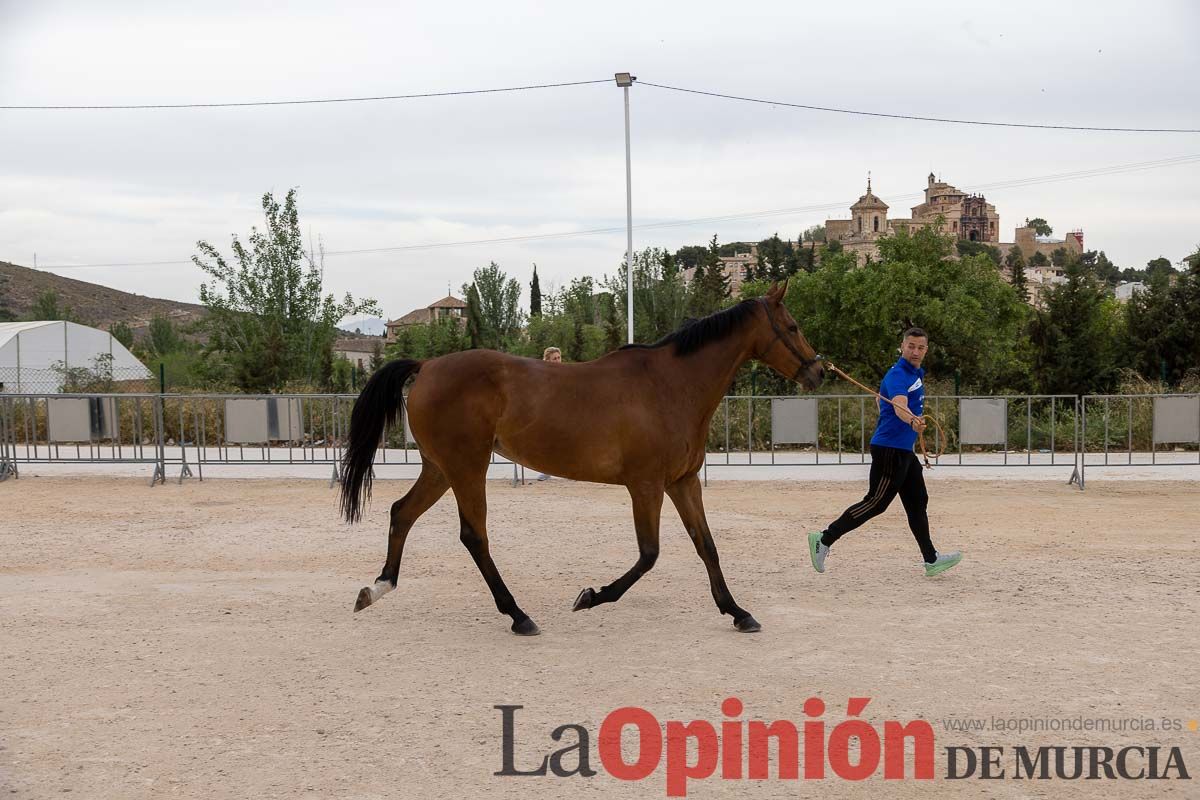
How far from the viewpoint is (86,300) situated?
296ft

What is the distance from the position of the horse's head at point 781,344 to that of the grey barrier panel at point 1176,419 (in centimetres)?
917

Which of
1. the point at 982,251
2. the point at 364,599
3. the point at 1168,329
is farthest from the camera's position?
the point at 982,251

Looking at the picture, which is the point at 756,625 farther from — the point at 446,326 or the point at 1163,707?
the point at 446,326

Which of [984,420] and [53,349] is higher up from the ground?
[53,349]

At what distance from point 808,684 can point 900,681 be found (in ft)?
1.48

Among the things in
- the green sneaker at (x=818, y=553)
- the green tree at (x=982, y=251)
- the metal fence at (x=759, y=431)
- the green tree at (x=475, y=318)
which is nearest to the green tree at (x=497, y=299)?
the green tree at (x=475, y=318)

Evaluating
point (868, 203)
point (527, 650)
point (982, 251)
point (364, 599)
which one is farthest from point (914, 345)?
point (868, 203)

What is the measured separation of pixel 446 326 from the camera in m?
48.2

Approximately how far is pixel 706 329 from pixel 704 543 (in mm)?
1397

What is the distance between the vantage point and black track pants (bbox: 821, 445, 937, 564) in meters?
7.36

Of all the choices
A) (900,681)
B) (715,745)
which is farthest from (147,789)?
(900,681)

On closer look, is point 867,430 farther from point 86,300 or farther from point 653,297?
point 86,300

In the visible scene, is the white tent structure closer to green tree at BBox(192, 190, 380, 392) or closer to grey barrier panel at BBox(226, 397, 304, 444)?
green tree at BBox(192, 190, 380, 392)

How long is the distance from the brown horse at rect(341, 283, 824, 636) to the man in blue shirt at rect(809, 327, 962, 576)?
154cm
